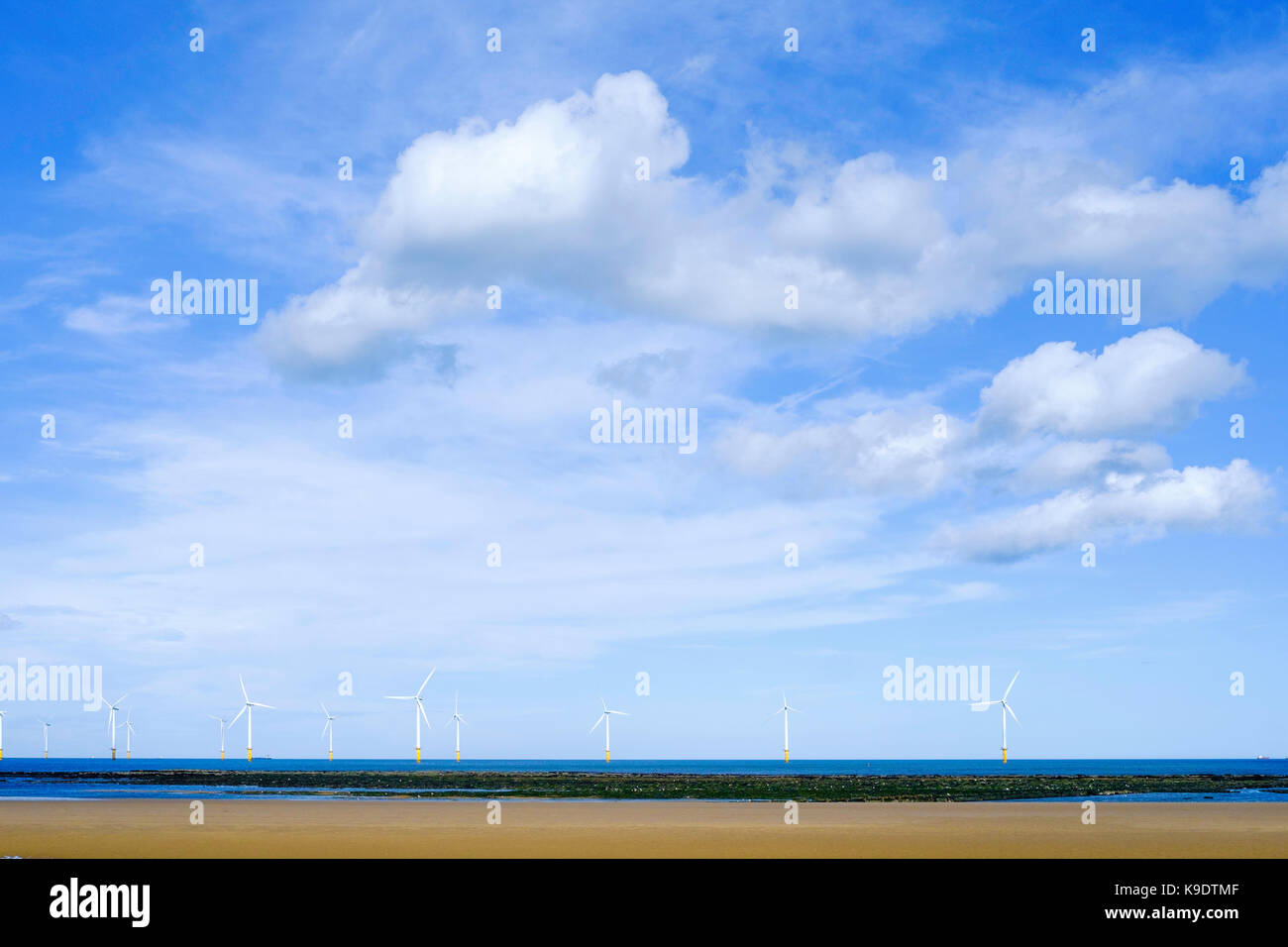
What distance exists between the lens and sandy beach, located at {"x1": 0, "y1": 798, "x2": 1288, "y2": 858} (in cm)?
4384

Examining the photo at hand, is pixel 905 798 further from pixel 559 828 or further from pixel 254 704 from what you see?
pixel 254 704

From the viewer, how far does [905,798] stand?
8294cm

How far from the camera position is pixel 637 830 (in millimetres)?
53438

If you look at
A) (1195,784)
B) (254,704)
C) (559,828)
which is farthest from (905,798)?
(254,704)

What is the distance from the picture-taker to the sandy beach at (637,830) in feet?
144
